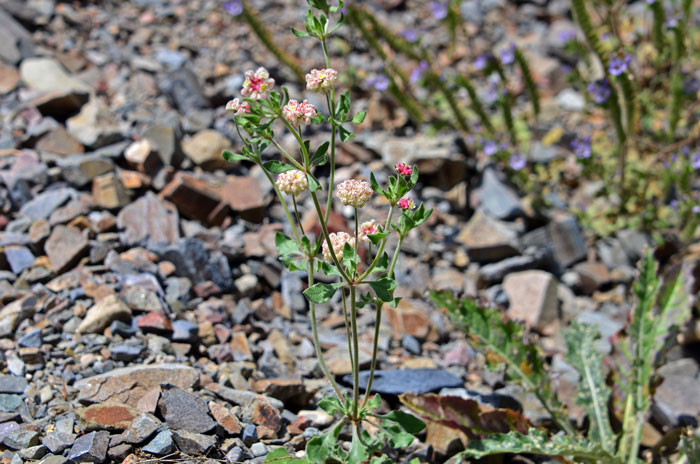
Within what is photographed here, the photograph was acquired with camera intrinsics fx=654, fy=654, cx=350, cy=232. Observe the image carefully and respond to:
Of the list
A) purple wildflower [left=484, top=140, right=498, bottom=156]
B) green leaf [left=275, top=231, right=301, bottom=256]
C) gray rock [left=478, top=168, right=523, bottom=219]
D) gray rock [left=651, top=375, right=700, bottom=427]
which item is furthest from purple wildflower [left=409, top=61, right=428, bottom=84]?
green leaf [left=275, top=231, right=301, bottom=256]

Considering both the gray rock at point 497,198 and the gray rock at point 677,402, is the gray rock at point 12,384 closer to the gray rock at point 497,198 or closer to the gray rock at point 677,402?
the gray rock at point 677,402

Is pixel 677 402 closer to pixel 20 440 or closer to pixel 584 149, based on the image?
pixel 584 149

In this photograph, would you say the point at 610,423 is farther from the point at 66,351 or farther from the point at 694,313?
the point at 66,351

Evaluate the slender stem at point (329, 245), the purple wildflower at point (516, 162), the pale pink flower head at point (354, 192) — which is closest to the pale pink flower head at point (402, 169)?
the pale pink flower head at point (354, 192)

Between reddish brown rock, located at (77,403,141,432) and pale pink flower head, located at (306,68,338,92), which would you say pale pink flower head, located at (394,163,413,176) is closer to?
pale pink flower head, located at (306,68,338,92)

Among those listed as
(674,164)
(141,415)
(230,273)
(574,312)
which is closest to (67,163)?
(230,273)

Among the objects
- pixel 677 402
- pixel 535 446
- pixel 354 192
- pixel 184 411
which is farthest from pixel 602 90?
pixel 184 411
